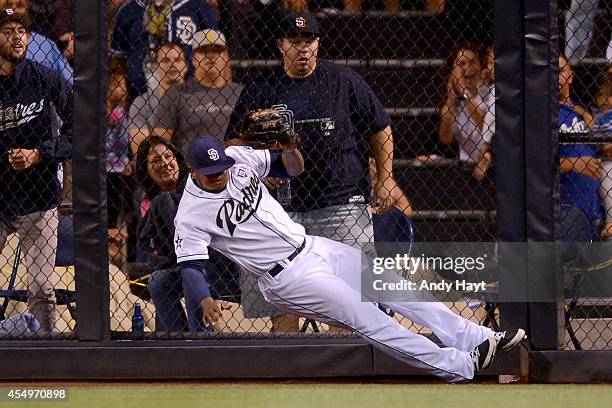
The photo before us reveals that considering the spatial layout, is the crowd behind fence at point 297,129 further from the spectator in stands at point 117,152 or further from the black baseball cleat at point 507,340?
the black baseball cleat at point 507,340

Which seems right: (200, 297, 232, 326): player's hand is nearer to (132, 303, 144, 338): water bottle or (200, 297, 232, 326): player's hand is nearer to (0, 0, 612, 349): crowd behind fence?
(0, 0, 612, 349): crowd behind fence

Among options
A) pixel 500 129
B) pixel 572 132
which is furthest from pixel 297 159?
pixel 572 132

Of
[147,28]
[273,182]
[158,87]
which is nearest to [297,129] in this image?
[273,182]

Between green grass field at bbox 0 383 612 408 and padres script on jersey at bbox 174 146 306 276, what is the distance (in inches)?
26.3

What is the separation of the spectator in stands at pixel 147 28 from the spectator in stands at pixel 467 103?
5.34ft

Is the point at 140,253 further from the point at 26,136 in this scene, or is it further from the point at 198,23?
the point at 198,23

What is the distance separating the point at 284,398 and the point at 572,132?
6.94 feet

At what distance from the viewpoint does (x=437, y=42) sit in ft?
24.8

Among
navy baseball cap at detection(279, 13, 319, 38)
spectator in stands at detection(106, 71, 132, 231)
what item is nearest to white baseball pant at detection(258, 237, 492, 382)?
navy baseball cap at detection(279, 13, 319, 38)

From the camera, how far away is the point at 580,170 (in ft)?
20.5

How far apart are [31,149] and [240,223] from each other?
142 centimetres

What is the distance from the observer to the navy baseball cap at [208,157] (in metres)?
5.51

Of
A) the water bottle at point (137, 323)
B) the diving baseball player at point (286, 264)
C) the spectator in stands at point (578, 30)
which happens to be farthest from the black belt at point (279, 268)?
the spectator in stands at point (578, 30)

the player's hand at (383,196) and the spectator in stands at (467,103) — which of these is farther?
the spectator in stands at (467,103)
